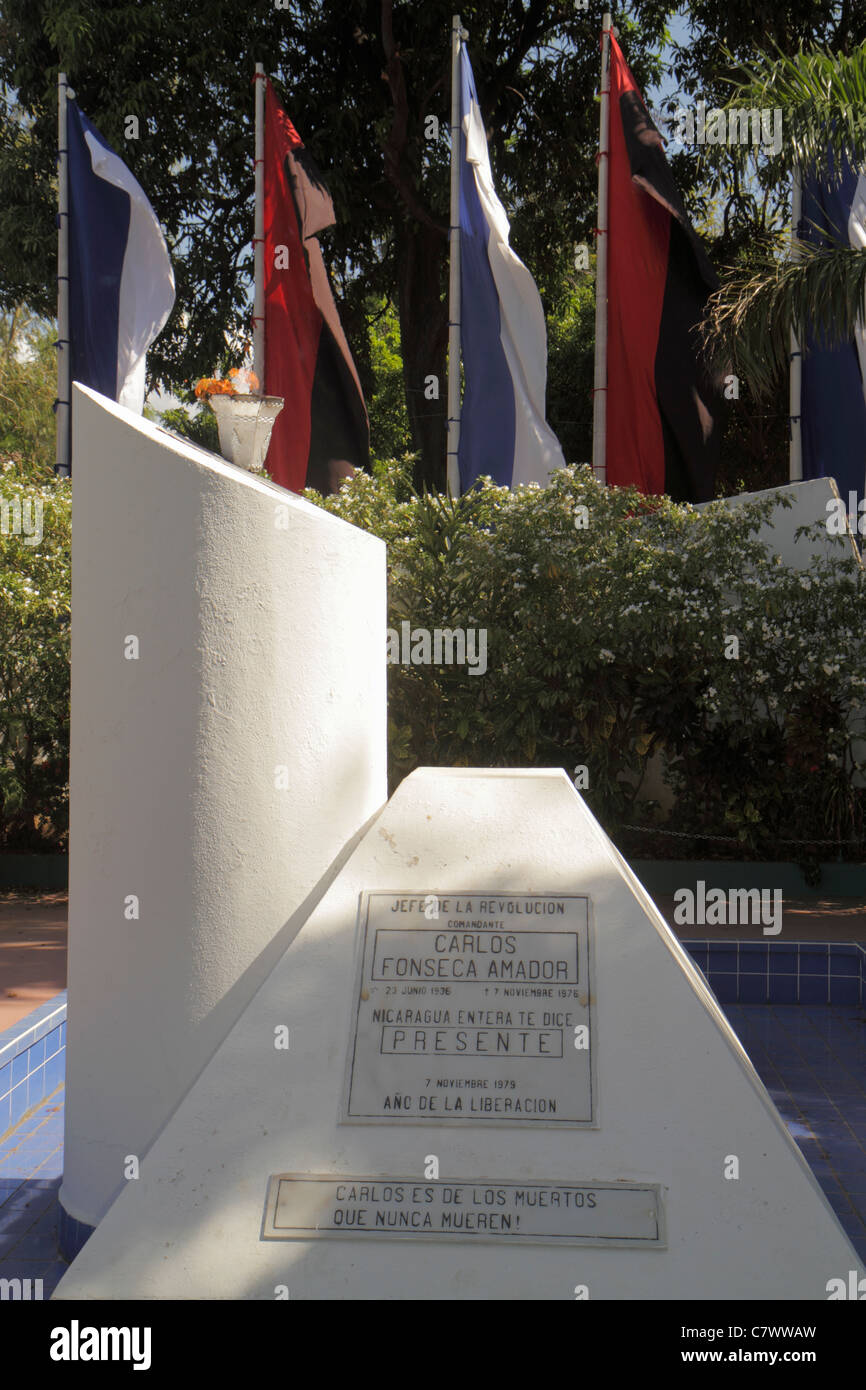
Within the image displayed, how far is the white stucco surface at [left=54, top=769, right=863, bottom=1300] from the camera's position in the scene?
2.32 metres

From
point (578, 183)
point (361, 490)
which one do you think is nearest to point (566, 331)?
point (578, 183)

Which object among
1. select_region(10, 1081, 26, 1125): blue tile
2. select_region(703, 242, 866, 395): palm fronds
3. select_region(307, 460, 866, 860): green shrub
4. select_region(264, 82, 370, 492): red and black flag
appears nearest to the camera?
select_region(10, 1081, 26, 1125): blue tile

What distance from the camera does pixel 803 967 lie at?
20.3 ft

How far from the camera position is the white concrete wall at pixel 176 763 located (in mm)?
3127

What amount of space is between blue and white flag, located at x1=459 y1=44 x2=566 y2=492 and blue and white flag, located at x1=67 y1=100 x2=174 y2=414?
2811 millimetres

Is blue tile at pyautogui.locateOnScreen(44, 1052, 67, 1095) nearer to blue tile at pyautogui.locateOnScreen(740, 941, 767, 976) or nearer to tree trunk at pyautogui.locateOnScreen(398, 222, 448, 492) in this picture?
blue tile at pyautogui.locateOnScreen(740, 941, 767, 976)

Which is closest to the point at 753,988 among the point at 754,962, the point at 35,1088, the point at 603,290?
the point at 754,962

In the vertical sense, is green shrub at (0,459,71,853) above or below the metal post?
below

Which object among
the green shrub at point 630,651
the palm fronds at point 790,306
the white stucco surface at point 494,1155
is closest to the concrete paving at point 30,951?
the green shrub at point 630,651

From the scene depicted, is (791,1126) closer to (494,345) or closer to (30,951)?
(30,951)

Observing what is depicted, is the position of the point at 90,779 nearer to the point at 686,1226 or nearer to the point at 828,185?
the point at 686,1226

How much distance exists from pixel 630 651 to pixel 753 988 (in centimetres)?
253

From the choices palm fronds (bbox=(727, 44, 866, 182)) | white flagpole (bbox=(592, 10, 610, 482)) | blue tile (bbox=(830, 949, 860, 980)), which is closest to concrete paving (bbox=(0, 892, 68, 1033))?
blue tile (bbox=(830, 949, 860, 980))

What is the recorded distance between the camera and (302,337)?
1123cm
